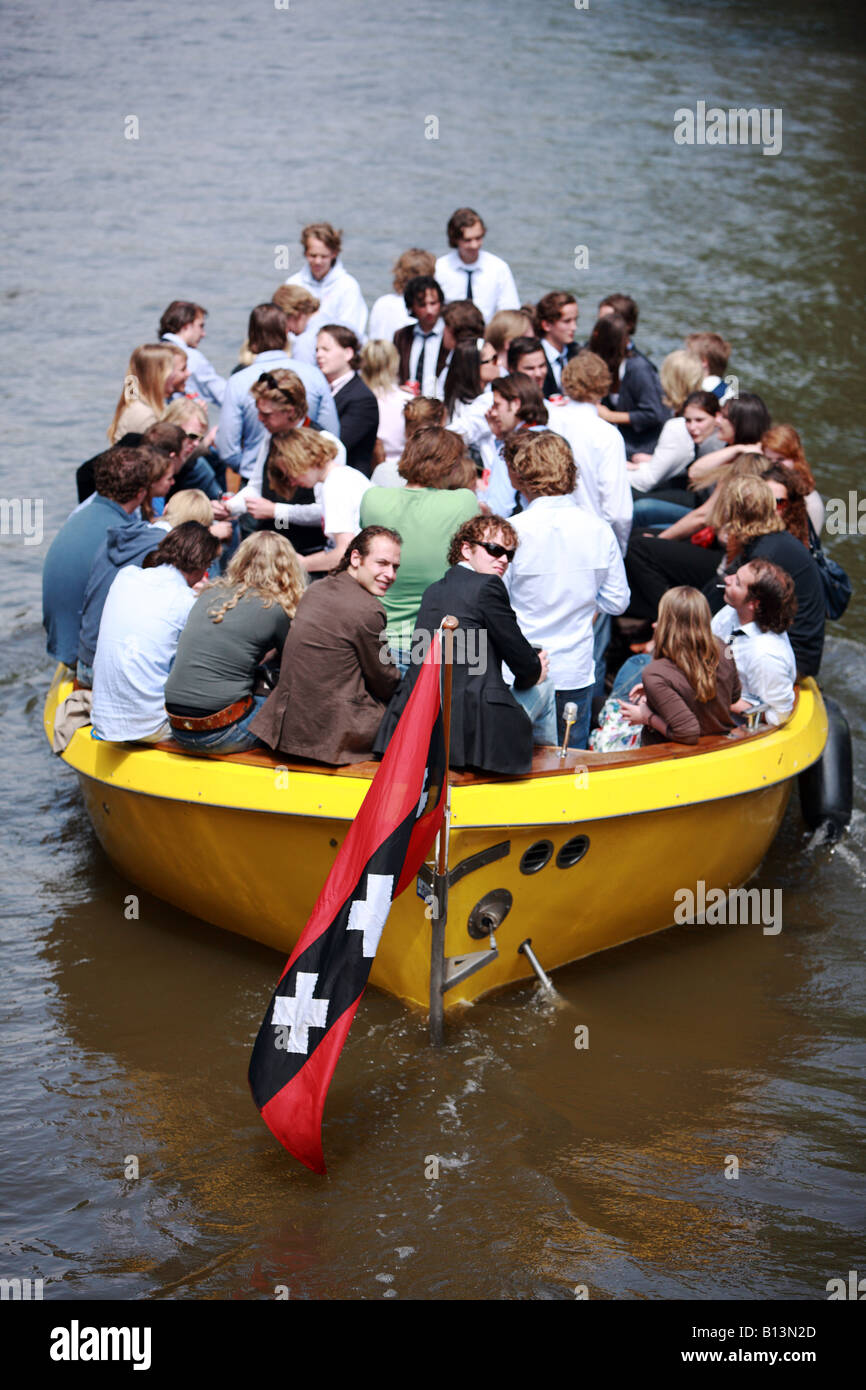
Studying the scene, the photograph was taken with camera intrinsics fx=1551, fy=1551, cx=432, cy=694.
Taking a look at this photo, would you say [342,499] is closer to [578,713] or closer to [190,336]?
[578,713]

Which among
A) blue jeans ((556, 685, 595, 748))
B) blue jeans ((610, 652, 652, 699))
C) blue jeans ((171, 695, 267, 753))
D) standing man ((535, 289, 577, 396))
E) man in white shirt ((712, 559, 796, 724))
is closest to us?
blue jeans ((171, 695, 267, 753))

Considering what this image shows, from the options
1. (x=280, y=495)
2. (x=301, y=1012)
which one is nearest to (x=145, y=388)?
(x=280, y=495)

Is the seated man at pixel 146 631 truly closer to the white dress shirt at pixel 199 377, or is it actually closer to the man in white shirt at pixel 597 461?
the man in white shirt at pixel 597 461

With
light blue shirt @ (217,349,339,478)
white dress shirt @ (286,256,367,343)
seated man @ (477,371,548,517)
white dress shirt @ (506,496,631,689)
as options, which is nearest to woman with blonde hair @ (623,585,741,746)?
white dress shirt @ (506,496,631,689)

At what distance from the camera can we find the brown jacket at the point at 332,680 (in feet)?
18.8

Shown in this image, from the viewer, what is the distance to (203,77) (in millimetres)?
27422

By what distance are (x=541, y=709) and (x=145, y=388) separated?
3080 millimetres

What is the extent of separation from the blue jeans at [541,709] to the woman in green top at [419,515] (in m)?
0.55

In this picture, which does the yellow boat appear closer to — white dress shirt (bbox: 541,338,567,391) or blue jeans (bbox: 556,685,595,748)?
blue jeans (bbox: 556,685,595,748)

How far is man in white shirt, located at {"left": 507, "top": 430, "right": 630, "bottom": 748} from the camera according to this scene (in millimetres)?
6027

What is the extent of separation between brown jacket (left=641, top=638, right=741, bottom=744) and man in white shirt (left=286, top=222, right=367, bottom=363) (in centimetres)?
468

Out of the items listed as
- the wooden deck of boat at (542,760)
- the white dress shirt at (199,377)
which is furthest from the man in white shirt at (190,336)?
the wooden deck of boat at (542,760)

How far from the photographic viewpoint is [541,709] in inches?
240
